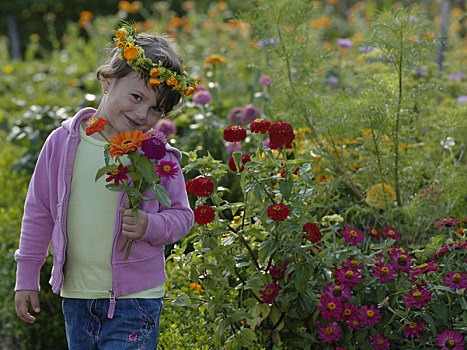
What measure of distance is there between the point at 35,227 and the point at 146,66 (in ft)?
1.97

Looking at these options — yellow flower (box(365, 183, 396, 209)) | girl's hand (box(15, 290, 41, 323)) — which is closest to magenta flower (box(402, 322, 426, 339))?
yellow flower (box(365, 183, 396, 209))

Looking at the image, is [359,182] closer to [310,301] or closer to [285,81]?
[285,81]

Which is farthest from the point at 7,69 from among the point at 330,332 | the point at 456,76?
the point at 330,332

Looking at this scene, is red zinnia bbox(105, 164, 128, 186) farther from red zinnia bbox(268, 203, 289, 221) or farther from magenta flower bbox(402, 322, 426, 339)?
magenta flower bbox(402, 322, 426, 339)

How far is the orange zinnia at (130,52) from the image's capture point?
1.62 metres

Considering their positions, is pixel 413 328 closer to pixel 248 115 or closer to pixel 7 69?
pixel 248 115

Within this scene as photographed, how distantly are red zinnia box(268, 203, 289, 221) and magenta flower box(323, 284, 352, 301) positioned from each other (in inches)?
13.0

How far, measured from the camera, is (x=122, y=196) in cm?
173

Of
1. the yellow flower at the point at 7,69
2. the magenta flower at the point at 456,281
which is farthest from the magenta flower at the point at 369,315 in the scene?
the yellow flower at the point at 7,69

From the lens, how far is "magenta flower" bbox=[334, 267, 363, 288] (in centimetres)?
197

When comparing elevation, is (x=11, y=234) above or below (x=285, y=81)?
below

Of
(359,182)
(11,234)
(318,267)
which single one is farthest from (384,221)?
(11,234)

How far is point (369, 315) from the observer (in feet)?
6.26

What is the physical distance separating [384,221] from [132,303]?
56.2 inches
